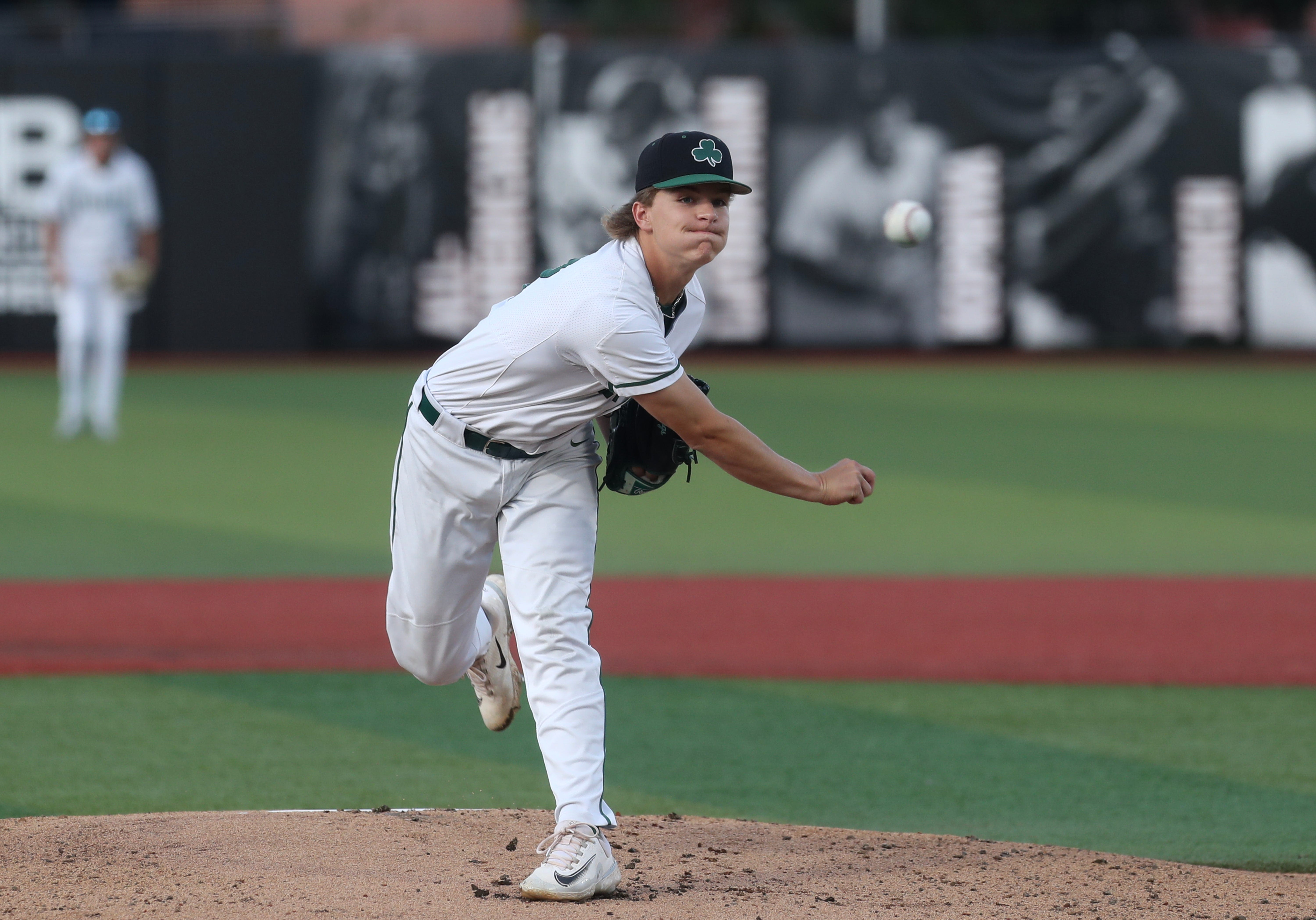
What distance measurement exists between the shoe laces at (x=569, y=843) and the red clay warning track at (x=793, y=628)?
2.97 m

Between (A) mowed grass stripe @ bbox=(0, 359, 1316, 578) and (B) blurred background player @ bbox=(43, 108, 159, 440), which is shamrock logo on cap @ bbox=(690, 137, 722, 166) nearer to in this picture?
(A) mowed grass stripe @ bbox=(0, 359, 1316, 578)

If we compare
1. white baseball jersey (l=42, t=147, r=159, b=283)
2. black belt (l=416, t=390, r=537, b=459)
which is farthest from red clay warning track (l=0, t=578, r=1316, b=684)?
white baseball jersey (l=42, t=147, r=159, b=283)

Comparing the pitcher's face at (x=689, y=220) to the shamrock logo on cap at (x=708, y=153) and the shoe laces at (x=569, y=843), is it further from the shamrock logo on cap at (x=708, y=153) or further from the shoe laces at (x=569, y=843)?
the shoe laces at (x=569, y=843)

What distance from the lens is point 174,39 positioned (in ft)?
71.1

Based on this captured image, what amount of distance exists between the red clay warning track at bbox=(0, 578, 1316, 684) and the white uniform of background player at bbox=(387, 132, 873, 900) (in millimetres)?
2787

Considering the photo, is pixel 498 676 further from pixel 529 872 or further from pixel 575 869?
pixel 575 869

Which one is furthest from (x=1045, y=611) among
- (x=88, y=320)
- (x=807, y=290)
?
(x=807, y=290)

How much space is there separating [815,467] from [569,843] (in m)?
8.65

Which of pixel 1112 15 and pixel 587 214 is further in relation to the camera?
pixel 1112 15

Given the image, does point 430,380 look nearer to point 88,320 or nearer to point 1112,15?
point 88,320

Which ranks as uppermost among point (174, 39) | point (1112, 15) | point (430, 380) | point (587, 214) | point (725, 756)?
point (1112, 15)

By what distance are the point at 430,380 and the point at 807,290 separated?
1645cm

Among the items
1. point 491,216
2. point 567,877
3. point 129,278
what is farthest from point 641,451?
point 491,216

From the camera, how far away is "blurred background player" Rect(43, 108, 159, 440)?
1385 centimetres
